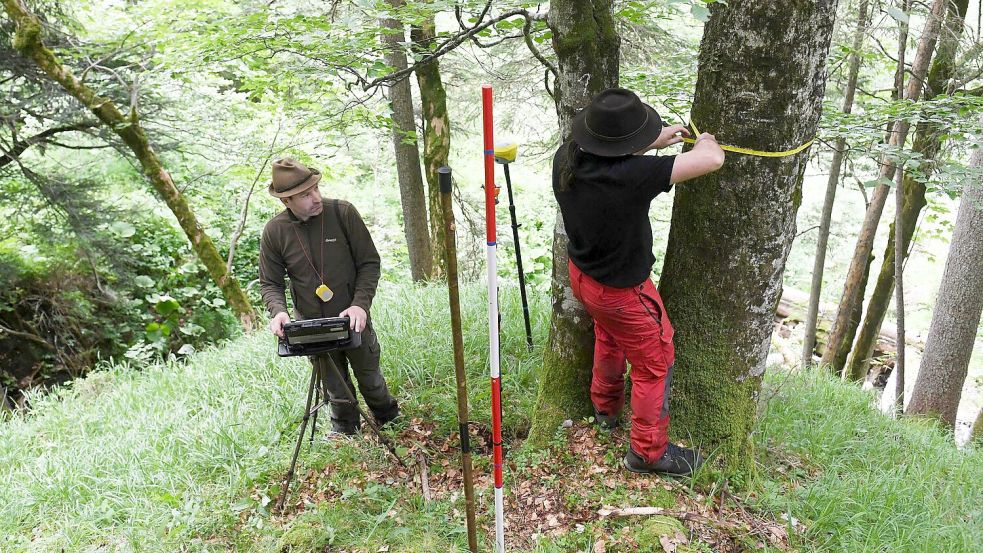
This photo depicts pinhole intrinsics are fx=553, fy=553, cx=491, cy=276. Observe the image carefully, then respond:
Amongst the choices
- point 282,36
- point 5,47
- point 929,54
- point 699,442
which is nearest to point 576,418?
point 699,442

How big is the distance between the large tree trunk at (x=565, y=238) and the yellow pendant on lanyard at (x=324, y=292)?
4.45 feet

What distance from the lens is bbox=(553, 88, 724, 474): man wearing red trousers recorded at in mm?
2369

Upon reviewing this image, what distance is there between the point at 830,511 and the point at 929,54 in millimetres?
5723

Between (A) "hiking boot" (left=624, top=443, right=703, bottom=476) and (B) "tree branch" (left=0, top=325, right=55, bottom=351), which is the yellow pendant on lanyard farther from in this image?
(B) "tree branch" (left=0, top=325, right=55, bottom=351)

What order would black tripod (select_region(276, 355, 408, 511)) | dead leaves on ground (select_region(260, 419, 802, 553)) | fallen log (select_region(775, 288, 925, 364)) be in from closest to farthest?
dead leaves on ground (select_region(260, 419, 802, 553))
black tripod (select_region(276, 355, 408, 511))
fallen log (select_region(775, 288, 925, 364))

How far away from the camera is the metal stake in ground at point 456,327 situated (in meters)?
1.98

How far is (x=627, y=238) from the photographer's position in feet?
8.34

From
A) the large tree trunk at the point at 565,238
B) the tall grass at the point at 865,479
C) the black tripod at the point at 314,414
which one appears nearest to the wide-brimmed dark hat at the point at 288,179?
the black tripod at the point at 314,414

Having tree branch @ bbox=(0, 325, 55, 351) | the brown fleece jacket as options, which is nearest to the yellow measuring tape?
the brown fleece jacket

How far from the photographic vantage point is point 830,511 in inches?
110

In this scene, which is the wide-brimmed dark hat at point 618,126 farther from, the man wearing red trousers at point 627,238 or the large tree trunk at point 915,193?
the large tree trunk at point 915,193

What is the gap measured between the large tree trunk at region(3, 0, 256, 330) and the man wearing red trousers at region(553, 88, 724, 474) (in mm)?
5765

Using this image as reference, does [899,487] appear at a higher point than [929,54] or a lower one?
lower

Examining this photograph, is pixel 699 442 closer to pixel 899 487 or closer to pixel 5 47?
pixel 899 487
